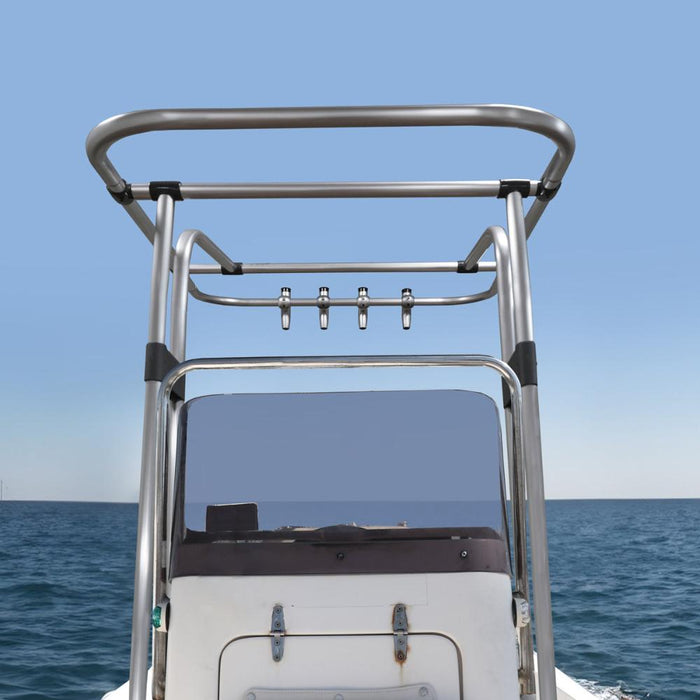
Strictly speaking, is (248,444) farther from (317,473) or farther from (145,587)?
(145,587)

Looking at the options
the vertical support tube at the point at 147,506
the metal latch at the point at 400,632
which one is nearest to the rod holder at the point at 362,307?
the vertical support tube at the point at 147,506

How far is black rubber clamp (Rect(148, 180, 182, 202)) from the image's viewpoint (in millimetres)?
2209

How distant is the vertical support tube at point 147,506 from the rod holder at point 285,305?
44.6 inches

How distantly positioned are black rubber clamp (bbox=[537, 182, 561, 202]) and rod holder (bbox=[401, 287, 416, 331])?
1.09 m

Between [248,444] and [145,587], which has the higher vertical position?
[248,444]

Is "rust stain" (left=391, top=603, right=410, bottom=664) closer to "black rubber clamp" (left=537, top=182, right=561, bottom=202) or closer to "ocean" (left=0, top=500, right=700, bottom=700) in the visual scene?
"black rubber clamp" (left=537, top=182, right=561, bottom=202)

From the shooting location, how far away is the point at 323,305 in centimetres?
327

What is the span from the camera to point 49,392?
48656 millimetres

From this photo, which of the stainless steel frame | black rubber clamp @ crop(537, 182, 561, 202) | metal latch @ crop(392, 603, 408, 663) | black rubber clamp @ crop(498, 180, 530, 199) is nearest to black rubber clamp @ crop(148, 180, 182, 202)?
the stainless steel frame

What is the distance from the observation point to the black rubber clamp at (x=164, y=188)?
2209 mm

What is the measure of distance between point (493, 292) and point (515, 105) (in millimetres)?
1404

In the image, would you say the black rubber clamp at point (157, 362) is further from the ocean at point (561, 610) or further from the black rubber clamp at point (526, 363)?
the ocean at point (561, 610)

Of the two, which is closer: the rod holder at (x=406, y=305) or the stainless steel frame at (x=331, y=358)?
the stainless steel frame at (x=331, y=358)

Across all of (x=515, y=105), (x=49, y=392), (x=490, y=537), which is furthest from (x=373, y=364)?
(x=49, y=392)
